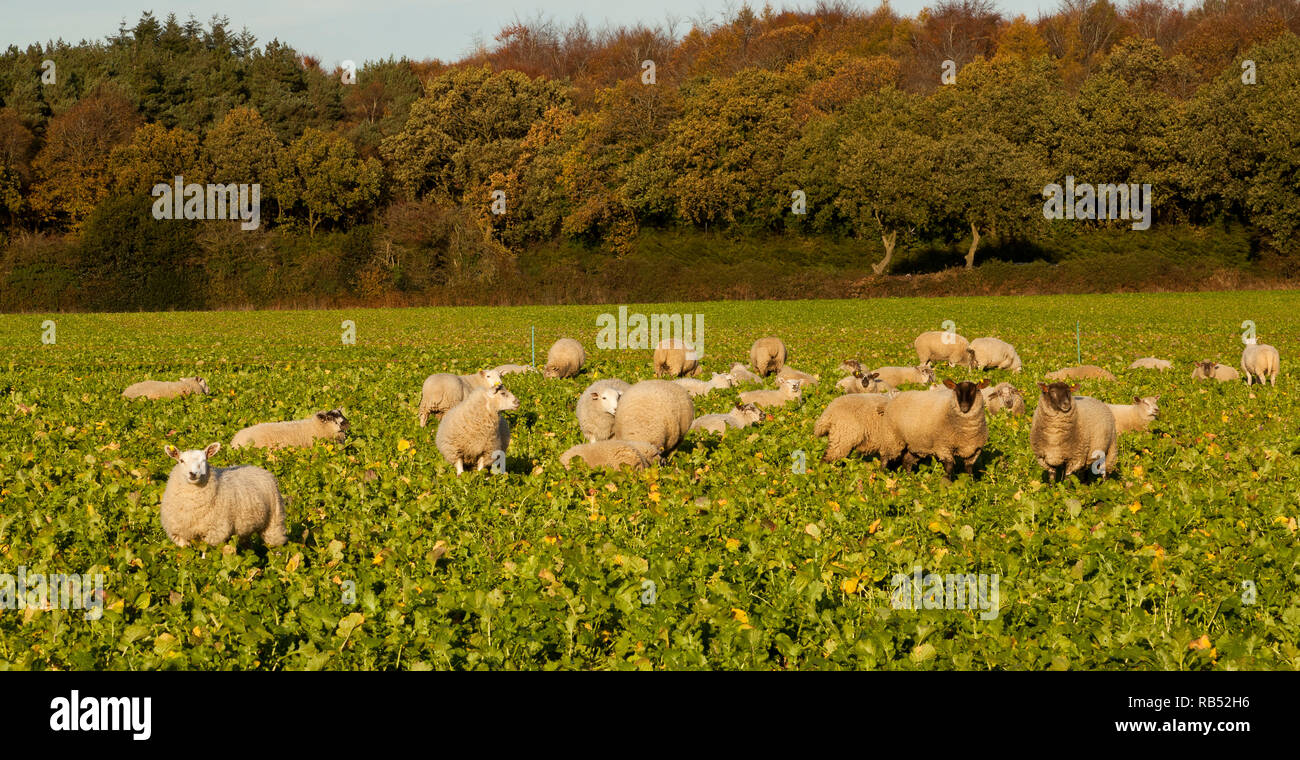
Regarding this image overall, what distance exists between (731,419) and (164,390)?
11.3 m

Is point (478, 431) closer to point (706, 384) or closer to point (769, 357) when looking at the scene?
point (706, 384)

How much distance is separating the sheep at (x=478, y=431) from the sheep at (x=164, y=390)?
9.38 meters

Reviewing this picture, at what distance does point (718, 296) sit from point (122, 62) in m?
66.7

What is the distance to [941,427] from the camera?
484 inches

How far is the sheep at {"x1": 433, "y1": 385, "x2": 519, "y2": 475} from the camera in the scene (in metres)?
12.4

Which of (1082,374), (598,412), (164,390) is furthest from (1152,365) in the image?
(164,390)

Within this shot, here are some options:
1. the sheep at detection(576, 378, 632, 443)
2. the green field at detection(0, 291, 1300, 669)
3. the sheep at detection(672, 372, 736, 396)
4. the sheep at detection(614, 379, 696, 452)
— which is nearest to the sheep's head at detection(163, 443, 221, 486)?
the green field at detection(0, 291, 1300, 669)

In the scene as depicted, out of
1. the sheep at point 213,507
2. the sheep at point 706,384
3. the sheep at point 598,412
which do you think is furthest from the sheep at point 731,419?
the sheep at point 213,507

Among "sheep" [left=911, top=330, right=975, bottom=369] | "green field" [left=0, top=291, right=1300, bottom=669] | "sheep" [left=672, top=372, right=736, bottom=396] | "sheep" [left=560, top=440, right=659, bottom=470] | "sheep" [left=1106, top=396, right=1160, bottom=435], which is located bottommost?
"green field" [left=0, top=291, right=1300, bottom=669]

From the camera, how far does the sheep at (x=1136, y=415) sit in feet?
49.7

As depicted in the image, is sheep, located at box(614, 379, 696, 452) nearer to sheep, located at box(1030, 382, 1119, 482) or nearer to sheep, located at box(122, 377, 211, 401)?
sheep, located at box(1030, 382, 1119, 482)

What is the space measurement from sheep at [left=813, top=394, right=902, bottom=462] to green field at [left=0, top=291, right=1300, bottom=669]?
0.36 meters

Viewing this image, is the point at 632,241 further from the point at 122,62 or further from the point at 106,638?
the point at 106,638

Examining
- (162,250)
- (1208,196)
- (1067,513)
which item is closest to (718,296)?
(1208,196)
